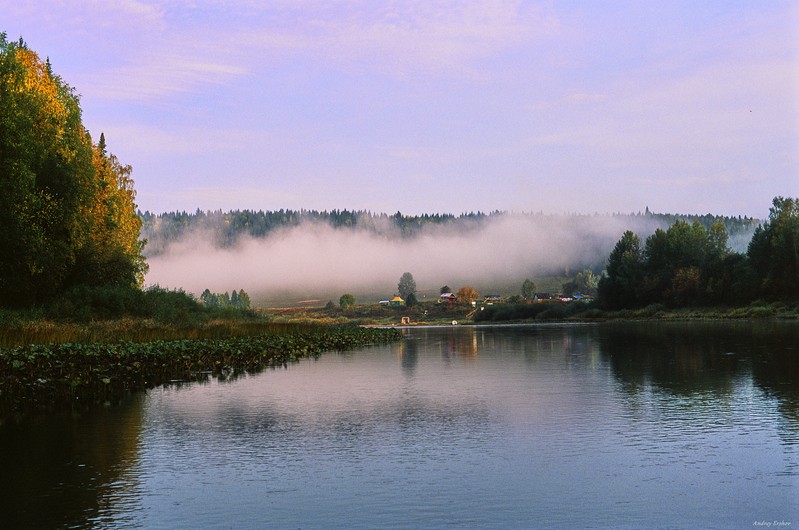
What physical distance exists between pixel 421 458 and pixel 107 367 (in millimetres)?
18897

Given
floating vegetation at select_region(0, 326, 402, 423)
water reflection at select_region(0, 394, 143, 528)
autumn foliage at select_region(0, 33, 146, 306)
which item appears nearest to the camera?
water reflection at select_region(0, 394, 143, 528)

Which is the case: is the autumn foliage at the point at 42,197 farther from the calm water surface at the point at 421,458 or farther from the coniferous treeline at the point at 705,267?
the coniferous treeline at the point at 705,267

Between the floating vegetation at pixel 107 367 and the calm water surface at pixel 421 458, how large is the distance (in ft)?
6.90

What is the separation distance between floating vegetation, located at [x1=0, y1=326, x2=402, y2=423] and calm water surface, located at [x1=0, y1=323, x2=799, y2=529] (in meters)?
2.10

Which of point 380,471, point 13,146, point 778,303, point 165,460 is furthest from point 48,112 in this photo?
point 778,303

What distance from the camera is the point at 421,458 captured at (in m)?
18.4

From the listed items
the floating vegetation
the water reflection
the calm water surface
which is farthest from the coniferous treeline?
the water reflection

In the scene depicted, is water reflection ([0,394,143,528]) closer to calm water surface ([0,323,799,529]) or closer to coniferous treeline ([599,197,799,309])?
calm water surface ([0,323,799,529])

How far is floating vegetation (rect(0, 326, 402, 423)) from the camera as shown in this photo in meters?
27.8

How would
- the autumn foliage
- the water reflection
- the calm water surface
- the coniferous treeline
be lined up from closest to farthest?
the calm water surface < the water reflection < the autumn foliage < the coniferous treeline

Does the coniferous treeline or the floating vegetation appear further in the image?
the coniferous treeline

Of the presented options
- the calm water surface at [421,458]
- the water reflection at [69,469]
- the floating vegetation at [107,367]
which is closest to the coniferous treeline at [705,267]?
the floating vegetation at [107,367]

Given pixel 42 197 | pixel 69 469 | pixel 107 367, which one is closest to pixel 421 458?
pixel 69 469

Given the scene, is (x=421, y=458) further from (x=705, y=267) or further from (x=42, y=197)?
(x=705, y=267)
